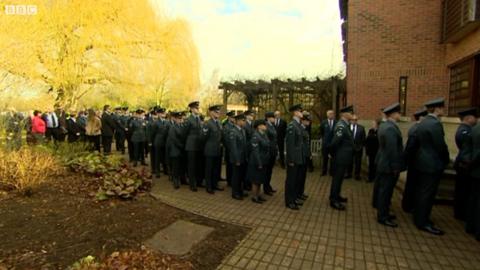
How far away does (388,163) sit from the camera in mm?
5277

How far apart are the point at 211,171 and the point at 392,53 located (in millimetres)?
7425

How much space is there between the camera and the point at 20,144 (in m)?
8.74

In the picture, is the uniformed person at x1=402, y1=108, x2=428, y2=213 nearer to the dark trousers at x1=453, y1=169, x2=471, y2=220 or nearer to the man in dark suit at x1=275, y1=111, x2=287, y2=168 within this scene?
the dark trousers at x1=453, y1=169, x2=471, y2=220

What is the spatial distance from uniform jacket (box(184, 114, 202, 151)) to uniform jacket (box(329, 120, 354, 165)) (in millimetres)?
3011

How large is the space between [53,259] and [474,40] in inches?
375

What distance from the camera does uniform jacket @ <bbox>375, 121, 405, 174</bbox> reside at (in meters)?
5.21

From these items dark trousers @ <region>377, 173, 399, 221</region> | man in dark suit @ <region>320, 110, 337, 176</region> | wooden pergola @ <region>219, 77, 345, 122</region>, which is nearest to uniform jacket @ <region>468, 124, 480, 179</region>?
dark trousers @ <region>377, 173, 399, 221</region>

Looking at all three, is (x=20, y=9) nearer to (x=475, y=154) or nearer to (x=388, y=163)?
(x=388, y=163)

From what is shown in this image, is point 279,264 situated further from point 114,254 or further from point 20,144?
point 20,144

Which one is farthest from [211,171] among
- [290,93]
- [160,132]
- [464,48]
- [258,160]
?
[290,93]

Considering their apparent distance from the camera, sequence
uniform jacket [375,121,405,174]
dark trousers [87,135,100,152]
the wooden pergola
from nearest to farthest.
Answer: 1. uniform jacket [375,121,405,174]
2. dark trousers [87,135,100,152]
3. the wooden pergola

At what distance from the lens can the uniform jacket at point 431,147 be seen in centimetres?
496

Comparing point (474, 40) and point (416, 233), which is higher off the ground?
point (474, 40)

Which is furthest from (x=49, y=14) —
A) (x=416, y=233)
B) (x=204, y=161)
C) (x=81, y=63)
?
(x=416, y=233)
